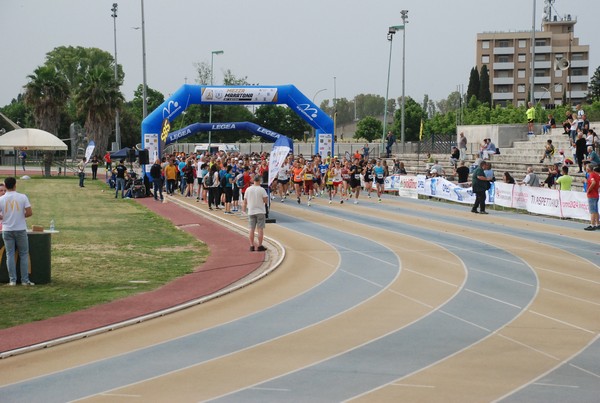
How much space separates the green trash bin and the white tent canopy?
39.0 m

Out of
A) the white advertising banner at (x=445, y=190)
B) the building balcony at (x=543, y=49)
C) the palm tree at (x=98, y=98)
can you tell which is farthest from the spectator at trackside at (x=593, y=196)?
the building balcony at (x=543, y=49)

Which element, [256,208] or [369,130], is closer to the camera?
[256,208]

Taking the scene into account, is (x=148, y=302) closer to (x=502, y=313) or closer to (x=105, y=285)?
(x=105, y=285)

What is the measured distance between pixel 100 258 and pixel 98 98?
53745mm

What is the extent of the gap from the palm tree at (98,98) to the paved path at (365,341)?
5431 cm

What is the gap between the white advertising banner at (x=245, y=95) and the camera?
4300cm

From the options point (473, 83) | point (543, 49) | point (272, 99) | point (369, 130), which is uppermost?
point (543, 49)

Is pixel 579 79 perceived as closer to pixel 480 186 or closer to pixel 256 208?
pixel 480 186

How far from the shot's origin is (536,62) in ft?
431

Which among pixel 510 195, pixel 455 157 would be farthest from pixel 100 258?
pixel 455 157

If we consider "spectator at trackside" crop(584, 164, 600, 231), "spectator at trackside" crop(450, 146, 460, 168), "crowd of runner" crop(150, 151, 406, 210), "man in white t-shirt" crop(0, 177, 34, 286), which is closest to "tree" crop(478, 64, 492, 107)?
"spectator at trackside" crop(450, 146, 460, 168)

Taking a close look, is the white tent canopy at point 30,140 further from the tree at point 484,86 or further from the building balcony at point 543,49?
the building balcony at point 543,49

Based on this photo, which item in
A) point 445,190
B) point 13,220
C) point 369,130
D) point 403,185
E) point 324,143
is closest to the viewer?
point 13,220

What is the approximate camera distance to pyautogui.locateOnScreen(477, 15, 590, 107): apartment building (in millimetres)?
130375
